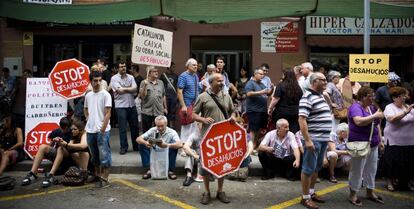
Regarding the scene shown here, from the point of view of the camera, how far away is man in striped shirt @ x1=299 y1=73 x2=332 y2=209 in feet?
19.6

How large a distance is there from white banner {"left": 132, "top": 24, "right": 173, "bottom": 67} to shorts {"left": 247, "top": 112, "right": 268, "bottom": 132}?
1.87 metres

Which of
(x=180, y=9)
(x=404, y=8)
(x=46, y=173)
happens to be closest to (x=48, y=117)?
(x=46, y=173)

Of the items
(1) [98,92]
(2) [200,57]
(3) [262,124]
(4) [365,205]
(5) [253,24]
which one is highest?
(5) [253,24]

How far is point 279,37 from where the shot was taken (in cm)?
1264

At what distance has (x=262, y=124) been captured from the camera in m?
8.92

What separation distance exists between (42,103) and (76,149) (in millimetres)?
1681

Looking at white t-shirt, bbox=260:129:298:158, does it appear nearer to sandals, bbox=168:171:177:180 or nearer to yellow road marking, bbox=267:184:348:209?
yellow road marking, bbox=267:184:348:209

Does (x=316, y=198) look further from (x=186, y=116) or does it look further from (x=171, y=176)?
(x=186, y=116)

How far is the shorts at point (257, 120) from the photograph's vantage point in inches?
348

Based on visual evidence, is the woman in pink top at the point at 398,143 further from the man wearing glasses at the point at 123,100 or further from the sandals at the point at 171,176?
the man wearing glasses at the point at 123,100

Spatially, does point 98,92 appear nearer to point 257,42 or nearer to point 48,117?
point 48,117

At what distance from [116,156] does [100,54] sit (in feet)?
17.0

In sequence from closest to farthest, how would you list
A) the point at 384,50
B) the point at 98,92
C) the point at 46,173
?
1. the point at 98,92
2. the point at 46,173
3. the point at 384,50

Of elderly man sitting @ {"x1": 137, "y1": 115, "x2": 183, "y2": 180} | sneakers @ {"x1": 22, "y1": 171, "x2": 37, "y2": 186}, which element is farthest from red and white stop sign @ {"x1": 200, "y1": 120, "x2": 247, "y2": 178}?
sneakers @ {"x1": 22, "y1": 171, "x2": 37, "y2": 186}
